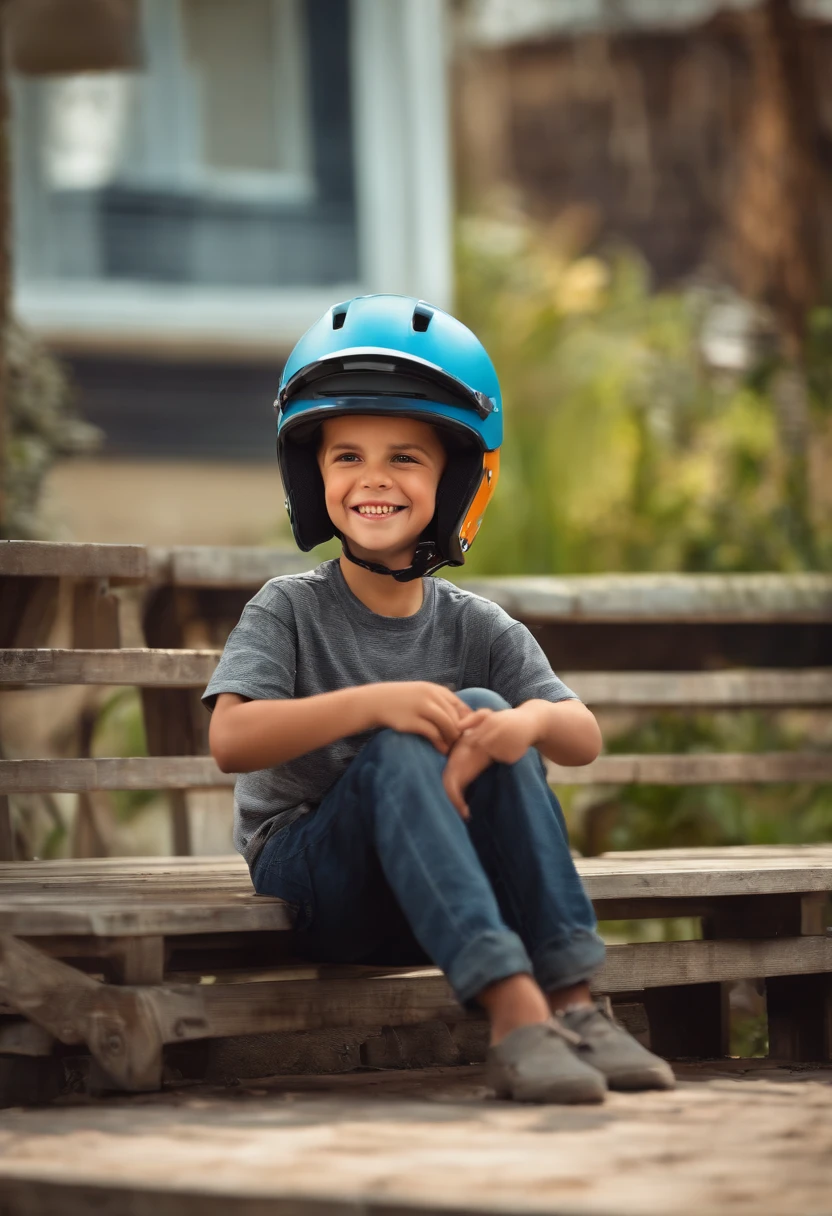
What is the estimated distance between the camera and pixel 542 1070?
2689 millimetres

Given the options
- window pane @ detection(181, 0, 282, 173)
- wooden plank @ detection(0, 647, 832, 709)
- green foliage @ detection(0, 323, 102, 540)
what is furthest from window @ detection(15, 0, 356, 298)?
wooden plank @ detection(0, 647, 832, 709)

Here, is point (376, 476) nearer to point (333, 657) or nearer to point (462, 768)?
point (333, 657)

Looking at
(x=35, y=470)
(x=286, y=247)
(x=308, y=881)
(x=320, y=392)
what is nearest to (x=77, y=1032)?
(x=308, y=881)

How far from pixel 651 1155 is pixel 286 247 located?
7.02 m

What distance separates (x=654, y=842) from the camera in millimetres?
5469

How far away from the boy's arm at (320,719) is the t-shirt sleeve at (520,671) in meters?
0.31

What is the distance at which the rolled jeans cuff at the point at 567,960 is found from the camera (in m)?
2.90

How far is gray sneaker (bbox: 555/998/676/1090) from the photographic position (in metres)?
2.82

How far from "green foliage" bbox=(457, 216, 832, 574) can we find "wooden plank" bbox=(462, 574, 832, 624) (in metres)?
1.49

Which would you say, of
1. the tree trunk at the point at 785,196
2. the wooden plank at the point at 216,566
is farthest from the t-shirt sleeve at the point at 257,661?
the tree trunk at the point at 785,196

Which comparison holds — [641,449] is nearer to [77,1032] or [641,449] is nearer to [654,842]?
[654,842]

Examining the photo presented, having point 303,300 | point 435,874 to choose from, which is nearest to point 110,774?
point 435,874

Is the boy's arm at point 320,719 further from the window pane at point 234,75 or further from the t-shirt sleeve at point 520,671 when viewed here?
the window pane at point 234,75

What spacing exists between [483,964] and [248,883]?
0.89 metres
